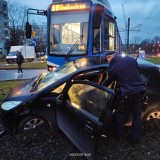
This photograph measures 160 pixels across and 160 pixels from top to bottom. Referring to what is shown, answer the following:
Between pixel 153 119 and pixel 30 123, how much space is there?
2380 millimetres

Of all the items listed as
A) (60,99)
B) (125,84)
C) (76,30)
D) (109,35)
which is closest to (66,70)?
(60,99)

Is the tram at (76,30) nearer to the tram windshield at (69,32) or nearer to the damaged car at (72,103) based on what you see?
the tram windshield at (69,32)

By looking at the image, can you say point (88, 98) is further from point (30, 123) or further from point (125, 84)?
point (30, 123)

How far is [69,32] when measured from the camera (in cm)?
1263

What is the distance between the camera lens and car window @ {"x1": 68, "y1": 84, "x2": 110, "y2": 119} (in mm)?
4609

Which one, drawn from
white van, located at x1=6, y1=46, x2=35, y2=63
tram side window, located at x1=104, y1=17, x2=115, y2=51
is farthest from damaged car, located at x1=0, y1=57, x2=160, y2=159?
white van, located at x1=6, y1=46, x2=35, y2=63

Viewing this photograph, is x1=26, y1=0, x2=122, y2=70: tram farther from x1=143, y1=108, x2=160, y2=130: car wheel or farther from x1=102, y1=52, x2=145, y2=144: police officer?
x1=102, y1=52, x2=145, y2=144: police officer

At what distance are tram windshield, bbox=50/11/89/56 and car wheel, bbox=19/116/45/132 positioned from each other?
677 cm

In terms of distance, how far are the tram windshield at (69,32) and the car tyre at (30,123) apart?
22.2 feet

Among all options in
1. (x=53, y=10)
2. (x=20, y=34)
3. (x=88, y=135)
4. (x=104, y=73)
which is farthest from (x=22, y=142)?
(x=20, y=34)

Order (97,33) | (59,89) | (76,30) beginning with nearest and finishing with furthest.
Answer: (59,89), (97,33), (76,30)

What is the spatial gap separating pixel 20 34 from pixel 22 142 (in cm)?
7332

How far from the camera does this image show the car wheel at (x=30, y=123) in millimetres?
6004

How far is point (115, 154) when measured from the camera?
518 centimetres
